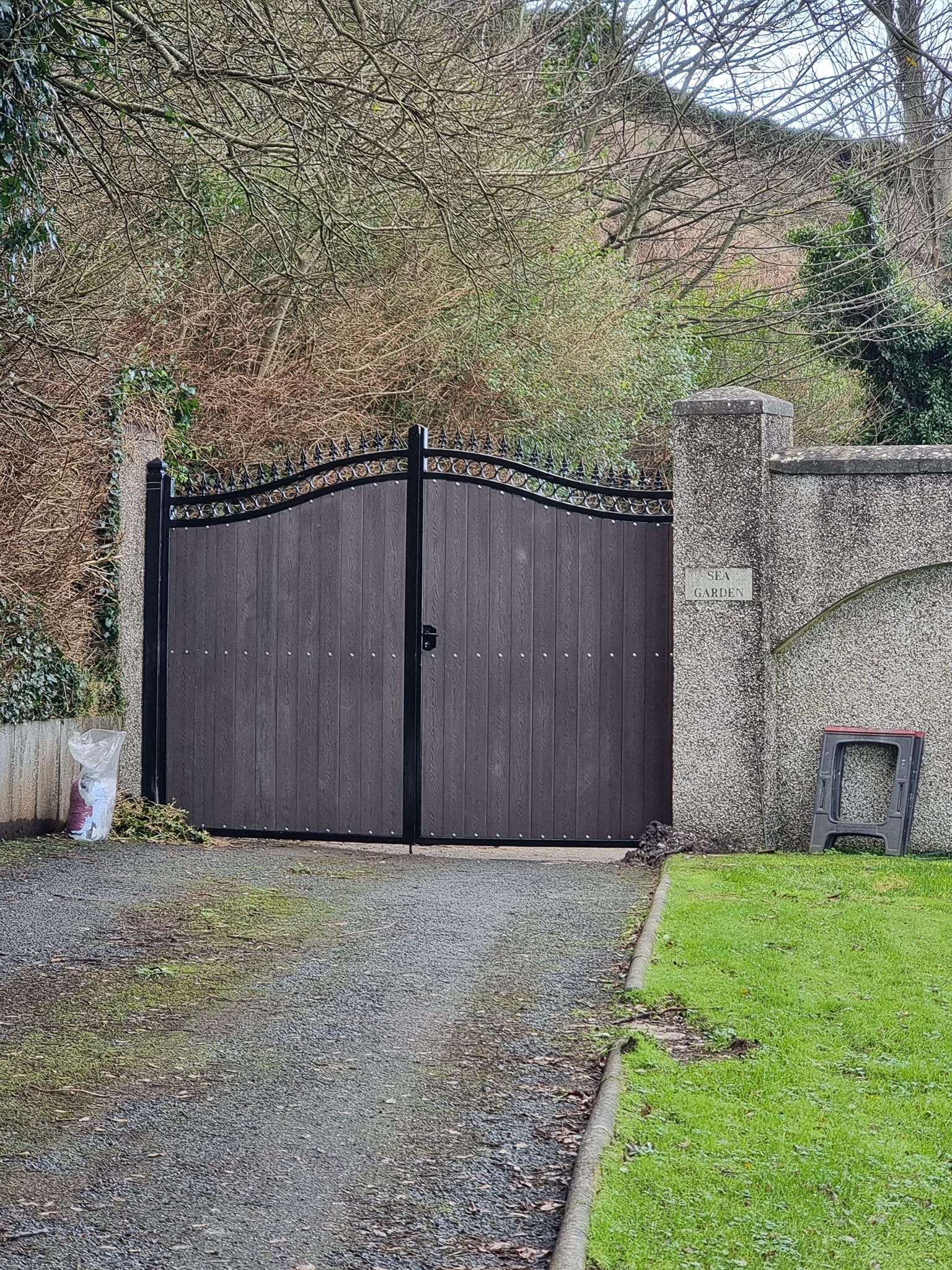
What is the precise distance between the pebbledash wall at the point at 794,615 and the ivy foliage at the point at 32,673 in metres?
3.83

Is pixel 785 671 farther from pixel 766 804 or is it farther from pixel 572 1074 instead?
pixel 572 1074

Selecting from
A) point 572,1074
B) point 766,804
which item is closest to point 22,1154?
point 572,1074

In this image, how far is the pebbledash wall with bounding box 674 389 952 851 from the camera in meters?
7.66

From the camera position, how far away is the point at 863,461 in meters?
7.64

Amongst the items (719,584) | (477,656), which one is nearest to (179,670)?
(477,656)

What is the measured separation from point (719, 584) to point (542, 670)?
123 cm

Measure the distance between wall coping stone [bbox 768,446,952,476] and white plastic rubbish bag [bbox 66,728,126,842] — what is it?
4424mm

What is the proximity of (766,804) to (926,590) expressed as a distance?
5.01ft

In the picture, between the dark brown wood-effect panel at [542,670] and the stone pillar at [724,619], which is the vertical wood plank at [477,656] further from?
the stone pillar at [724,619]

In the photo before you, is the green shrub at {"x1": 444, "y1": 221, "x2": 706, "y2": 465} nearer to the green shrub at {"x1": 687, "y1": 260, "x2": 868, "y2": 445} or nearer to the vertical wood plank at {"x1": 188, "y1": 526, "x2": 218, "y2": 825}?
the green shrub at {"x1": 687, "y1": 260, "x2": 868, "y2": 445}

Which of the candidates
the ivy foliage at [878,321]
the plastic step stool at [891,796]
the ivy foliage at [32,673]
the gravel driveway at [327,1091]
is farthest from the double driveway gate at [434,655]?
the ivy foliage at [878,321]

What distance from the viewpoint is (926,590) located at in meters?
7.70

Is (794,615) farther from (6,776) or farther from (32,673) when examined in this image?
(6,776)

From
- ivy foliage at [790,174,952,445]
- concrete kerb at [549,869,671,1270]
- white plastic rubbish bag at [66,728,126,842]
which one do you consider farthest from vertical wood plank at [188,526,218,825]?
ivy foliage at [790,174,952,445]
